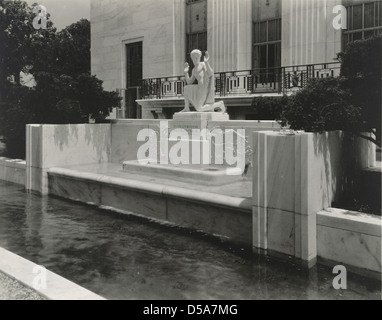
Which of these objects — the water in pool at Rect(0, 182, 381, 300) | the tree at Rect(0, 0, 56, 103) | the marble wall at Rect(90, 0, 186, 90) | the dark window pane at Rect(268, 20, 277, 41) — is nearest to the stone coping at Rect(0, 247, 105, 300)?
the water in pool at Rect(0, 182, 381, 300)

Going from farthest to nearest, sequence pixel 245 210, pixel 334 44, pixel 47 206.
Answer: pixel 334 44 < pixel 47 206 < pixel 245 210

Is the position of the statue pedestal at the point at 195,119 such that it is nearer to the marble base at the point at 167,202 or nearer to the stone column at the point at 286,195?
the marble base at the point at 167,202

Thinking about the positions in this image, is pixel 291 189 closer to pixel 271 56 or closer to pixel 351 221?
pixel 351 221

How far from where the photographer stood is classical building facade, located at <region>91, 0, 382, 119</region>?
16.9 meters

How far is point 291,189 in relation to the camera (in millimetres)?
6539

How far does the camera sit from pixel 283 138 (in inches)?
262

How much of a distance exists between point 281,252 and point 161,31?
18.5 metres

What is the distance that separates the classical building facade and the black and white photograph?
0.29 ft

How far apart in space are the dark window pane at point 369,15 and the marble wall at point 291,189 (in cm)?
1144

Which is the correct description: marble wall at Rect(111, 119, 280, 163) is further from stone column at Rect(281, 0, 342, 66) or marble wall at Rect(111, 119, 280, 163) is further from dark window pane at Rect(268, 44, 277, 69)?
dark window pane at Rect(268, 44, 277, 69)

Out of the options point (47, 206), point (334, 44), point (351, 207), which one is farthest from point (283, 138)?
point (334, 44)

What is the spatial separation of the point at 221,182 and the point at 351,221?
3.84 m

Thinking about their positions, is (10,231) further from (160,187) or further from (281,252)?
(281,252)

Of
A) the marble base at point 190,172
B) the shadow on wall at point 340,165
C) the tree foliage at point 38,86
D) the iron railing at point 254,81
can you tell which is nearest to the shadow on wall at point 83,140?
the tree foliage at point 38,86
